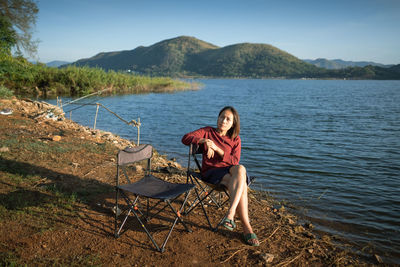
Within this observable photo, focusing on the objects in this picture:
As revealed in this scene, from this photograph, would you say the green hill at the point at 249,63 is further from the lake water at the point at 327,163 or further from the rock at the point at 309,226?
the rock at the point at 309,226

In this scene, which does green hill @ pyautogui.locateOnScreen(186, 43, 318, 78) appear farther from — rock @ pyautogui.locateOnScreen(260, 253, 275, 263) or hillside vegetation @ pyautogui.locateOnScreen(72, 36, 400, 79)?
rock @ pyautogui.locateOnScreen(260, 253, 275, 263)

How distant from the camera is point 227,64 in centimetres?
15250

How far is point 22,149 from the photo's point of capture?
5957 mm

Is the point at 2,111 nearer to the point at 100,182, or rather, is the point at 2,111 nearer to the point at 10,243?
the point at 100,182

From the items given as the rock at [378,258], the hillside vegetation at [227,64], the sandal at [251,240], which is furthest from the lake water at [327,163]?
the hillside vegetation at [227,64]

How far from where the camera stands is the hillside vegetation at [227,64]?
133375 millimetres

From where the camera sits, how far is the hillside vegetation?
438ft

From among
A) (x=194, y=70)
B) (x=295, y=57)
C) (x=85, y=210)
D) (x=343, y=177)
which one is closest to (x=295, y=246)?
(x=85, y=210)

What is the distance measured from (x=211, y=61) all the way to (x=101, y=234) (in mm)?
161943

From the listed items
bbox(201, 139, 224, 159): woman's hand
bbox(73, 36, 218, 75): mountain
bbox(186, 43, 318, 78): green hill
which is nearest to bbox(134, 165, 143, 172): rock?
bbox(201, 139, 224, 159): woman's hand

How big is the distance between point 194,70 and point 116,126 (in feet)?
464

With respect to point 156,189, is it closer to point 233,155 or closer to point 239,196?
point 239,196

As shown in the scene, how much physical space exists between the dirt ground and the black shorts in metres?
0.59

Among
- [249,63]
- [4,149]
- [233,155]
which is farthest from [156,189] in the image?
[249,63]
